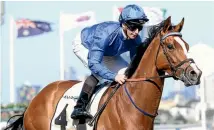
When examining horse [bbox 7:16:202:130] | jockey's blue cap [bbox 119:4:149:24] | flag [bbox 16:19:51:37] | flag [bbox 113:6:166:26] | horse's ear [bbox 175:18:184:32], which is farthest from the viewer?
flag [bbox 16:19:51:37]

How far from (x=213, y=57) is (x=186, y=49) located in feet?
14.9

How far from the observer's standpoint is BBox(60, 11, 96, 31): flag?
2319 cm

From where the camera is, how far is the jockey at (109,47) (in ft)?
21.6

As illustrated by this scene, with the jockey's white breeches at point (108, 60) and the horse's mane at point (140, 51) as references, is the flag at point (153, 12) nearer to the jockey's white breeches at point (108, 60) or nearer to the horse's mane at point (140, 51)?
the jockey's white breeches at point (108, 60)

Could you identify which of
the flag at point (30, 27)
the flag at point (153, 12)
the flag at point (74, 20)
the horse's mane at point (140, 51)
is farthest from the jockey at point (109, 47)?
the flag at point (30, 27)

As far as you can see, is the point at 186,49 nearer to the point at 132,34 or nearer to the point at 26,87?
the point at 132,34

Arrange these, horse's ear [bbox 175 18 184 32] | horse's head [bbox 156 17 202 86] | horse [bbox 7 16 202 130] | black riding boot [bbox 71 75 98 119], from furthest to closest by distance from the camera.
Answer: black riding boot [bbox 71 75 98 119], horse's ear [bbox 175 18 184 32], horse [bbox 7 16 202 130], horse's head [bbox 156 17 202 86]

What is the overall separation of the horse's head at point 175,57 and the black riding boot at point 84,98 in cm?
93

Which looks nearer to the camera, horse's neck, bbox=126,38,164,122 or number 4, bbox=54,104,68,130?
horse's neck, bbox=126,38,164,122

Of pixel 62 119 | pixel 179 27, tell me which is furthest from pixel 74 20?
pixel 179 27

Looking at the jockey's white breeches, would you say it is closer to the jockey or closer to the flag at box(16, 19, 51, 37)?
the jockey

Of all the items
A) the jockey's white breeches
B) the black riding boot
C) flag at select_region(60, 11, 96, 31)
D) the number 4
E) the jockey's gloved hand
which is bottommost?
the number 4

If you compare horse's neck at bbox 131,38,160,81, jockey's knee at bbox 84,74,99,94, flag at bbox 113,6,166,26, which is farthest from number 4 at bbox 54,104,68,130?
flag at bbox 113,6,166,26

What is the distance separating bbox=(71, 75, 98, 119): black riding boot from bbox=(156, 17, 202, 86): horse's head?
0.93 meters
